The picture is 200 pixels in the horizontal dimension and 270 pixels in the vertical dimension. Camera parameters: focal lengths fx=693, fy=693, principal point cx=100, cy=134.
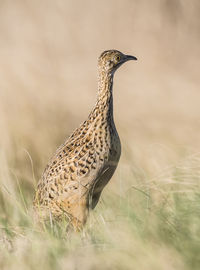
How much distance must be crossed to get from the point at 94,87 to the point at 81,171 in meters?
6.78

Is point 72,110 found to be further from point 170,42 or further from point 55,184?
point 55,184

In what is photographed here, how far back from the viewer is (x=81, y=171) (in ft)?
18.6

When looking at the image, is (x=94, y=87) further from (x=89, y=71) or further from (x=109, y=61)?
(x=109, y=61)

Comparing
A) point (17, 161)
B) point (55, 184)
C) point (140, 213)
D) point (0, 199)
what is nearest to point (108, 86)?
point (55, 184)

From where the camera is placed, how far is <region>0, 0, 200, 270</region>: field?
6.82 m

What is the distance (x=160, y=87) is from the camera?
1234cm

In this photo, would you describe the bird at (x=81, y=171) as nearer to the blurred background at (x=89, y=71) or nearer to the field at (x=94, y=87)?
the field at (x=94, y=87)

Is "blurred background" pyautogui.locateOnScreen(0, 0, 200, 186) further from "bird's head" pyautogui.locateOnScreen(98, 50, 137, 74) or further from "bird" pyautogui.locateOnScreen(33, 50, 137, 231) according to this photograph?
"bird" pyautogui.locateOnScreen(33, 50, 137, 231)

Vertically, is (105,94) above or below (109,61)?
below

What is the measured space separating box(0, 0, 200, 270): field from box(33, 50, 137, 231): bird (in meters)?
0.18

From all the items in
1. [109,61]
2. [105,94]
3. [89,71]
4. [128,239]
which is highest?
[89,71]

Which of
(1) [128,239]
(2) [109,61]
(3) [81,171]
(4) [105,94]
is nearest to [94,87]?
(2) [109,61]

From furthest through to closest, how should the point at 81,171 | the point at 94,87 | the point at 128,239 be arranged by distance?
the point at 94,87
the point at 81,171
the point at 128,239

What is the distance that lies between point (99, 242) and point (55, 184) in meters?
1.68
